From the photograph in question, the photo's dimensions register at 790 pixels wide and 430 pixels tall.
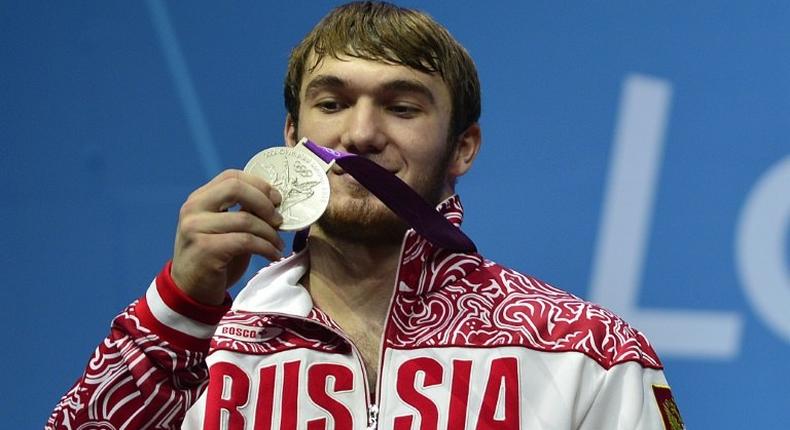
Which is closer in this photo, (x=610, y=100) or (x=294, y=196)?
(x=294, y=196)

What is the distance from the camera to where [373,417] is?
1440mm

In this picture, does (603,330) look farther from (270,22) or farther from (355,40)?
(270,22)

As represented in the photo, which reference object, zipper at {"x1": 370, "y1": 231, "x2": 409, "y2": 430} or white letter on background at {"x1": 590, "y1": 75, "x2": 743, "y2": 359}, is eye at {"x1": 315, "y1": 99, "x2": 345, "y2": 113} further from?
white letter on background at {"x1": 590, "y1": 75, "x2": 743, "y2": 359}

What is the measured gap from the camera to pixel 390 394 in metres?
1.45

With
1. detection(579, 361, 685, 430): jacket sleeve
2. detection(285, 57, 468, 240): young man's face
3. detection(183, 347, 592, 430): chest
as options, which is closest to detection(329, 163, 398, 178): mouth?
detection(285, 57, 468, 240): young man's face

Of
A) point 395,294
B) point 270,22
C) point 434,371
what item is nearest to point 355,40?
point 395,294

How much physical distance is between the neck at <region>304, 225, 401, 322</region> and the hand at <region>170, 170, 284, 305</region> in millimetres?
303

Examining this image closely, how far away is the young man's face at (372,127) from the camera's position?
4.96 feet

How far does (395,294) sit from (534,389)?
8.1 inches

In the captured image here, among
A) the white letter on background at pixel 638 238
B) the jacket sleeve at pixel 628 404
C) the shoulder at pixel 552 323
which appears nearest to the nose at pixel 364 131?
the shoulder at pixel 552 323

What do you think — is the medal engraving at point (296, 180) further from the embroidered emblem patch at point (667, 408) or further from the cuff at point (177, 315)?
the embroidered emblem patch at point (667, 408)

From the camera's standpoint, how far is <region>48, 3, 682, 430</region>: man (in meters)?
1.35

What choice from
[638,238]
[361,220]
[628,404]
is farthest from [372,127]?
[638,238]

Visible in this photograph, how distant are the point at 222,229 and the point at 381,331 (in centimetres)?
37
